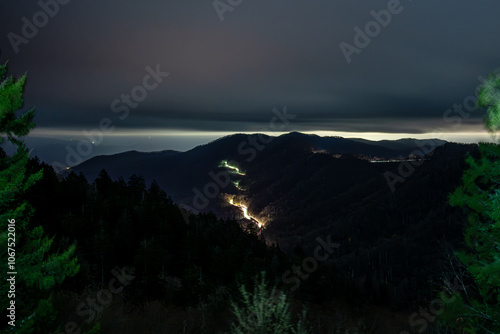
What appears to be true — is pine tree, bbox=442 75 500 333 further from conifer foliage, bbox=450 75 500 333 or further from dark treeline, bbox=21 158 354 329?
dark treeline, bbox=21 158 354 329

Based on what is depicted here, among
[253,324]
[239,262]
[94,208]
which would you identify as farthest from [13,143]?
[94,208]

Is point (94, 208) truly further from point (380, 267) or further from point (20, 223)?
point (380, 267)

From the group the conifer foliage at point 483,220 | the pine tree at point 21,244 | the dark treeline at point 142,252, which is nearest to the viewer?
the pine tree at point 21,244

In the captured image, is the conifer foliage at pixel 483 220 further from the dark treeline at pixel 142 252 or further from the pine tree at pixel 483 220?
the dark treeline at pixel 142 252

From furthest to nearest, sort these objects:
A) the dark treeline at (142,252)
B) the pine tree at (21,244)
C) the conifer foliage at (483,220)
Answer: the dark treeline at (142,252) → the conifer foliage at (483,220) → the pine tree at (21,244)

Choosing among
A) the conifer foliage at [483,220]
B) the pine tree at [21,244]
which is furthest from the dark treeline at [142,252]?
the conifer foliage at [483,220]

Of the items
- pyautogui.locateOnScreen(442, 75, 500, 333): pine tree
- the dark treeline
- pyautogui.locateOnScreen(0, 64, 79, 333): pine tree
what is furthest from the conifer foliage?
pyautogui.locateOnScreen(0, 64, 79, 333): pine tree

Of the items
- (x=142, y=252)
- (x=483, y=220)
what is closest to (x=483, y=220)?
(x=483, y=220)

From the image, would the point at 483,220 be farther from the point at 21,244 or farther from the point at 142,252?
the point at 142,252
